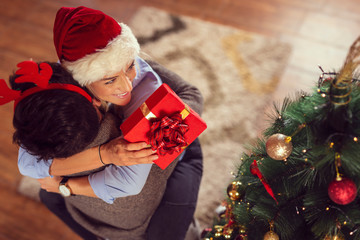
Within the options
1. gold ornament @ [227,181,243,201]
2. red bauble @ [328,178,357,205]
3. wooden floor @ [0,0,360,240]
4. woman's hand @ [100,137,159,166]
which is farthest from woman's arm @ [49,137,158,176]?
wooden floor @ [0,0,360,240]

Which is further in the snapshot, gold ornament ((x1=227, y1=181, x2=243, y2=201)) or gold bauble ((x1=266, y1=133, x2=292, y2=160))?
gold ornament ((x1=227, y1=181, x2=243, y2=201))

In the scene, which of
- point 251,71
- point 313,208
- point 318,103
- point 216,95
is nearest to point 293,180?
point 313,208

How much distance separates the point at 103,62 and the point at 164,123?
29 centimetres

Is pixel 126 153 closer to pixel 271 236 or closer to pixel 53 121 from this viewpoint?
pixel 53 121

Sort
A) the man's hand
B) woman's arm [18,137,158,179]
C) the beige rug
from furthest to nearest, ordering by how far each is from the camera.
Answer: the beige rug
the man's hand
woman's arm [18,137,158,179]

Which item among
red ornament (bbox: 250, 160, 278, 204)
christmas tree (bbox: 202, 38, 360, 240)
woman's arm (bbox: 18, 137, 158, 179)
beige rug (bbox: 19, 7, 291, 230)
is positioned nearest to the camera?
christmas tree (bbox: 202, 38, 360, 240)

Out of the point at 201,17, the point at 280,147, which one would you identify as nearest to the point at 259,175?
the point at 280,147

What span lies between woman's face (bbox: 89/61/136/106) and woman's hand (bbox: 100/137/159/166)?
0.48 feet

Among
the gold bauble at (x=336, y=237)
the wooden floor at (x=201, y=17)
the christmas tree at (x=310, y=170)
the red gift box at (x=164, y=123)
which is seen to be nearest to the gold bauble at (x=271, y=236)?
the christmas tree at (x=310, y=170)

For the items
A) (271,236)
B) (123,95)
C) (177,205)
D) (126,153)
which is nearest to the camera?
(271,236)

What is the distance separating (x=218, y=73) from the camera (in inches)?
82.3

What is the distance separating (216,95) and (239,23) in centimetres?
64

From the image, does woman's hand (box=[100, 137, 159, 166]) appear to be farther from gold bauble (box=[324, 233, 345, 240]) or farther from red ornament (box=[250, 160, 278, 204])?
gold bauble (box=[324, 233, 345, 240])

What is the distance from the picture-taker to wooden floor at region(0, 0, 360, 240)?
5.91ft
